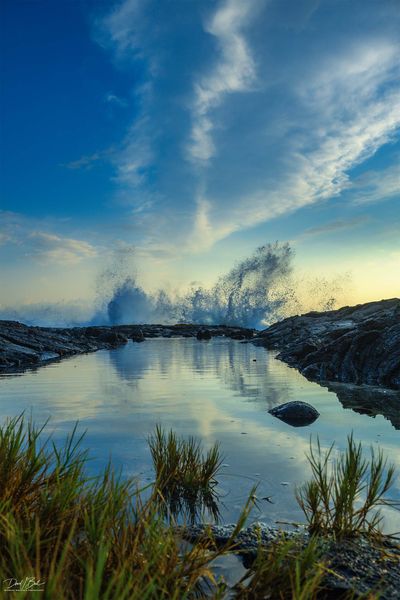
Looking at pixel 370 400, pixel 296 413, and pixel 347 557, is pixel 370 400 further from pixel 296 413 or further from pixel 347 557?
pixel 347 557

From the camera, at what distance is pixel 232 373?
24.2 m

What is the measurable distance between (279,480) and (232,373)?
17.0 metres

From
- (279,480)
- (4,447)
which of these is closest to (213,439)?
(279,480)

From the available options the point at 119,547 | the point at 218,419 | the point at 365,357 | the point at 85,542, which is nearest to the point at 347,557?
the point at 119,547

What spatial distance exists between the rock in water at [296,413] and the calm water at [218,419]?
29 cm

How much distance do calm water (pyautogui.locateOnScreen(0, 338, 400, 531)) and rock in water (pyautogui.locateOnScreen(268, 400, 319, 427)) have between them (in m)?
0.29

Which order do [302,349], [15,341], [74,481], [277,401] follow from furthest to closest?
[15,341] → [302,349] → [277,401] → [74,481]

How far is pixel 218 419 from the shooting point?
1223 centimetres

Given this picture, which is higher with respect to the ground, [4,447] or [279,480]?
[4,447]

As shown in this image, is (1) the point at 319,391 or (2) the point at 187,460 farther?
(1) the point at 319,391

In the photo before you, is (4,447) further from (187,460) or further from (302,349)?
(302,349)

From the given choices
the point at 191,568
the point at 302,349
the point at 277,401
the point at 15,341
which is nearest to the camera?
the point at 191,568

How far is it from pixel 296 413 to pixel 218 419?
2.05 metres

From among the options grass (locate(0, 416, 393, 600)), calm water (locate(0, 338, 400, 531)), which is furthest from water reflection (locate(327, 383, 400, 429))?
grass (locate(0, 416, 393, 600))
